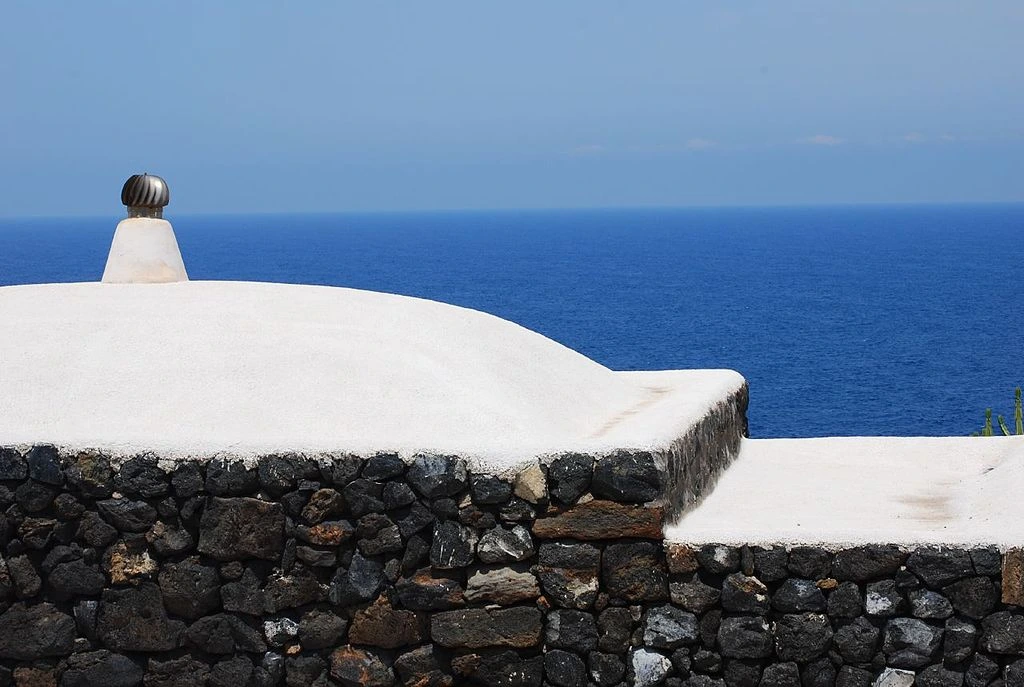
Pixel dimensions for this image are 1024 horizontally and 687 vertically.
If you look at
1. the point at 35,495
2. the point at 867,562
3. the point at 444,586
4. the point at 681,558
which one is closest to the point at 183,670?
the point at 35,495

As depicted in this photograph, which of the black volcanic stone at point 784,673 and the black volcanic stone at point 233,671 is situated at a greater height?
the black volcanic stone at point 784,673

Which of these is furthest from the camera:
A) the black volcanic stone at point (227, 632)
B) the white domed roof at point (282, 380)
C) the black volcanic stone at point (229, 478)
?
the white domed roof at point (282, 380)

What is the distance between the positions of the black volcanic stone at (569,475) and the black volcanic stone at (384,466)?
856 mm

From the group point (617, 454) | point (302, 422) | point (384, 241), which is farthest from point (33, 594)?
point (384, 241)

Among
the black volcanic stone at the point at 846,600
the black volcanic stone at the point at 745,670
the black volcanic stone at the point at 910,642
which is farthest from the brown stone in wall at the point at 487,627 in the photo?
the black volcanic stone at the point at 910,642

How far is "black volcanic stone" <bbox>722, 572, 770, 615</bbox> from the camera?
7895 mm

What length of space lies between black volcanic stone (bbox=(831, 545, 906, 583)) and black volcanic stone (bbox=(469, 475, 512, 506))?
187 cm

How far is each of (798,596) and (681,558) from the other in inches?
26.9

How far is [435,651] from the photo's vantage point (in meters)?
8.15

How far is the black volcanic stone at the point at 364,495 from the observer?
7977 mm

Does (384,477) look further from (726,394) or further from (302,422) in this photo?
(726,394)

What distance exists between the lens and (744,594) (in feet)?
25.9

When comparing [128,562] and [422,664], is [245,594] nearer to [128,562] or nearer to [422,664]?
[128,562]

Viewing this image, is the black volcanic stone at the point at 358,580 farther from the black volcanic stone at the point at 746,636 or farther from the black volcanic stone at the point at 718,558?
the black volcanic stone at the point at 746,636
